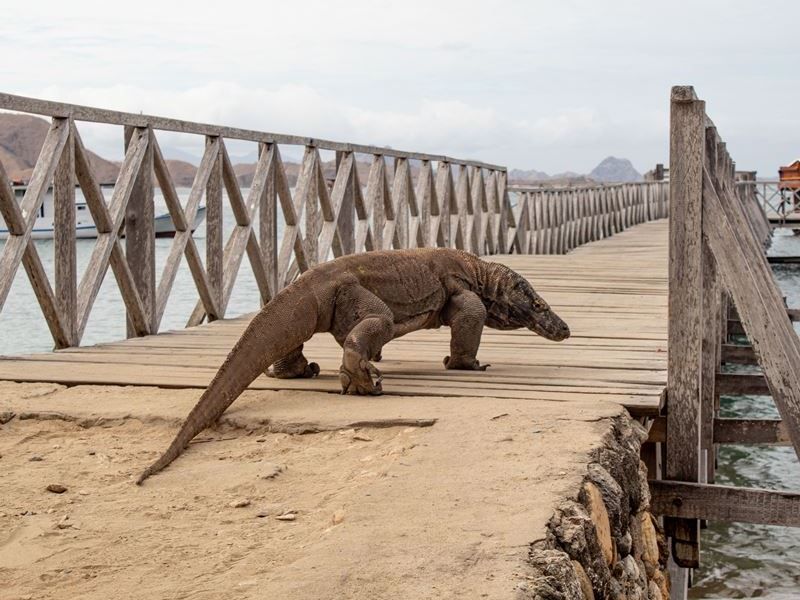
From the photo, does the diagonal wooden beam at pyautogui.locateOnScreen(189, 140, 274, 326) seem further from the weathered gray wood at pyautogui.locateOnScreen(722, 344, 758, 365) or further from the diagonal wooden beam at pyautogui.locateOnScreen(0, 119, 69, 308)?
the weathered gray wood at pyautogui.locateOnScreen(722, 344, 758, 365)

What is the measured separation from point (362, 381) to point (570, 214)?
20.6 m

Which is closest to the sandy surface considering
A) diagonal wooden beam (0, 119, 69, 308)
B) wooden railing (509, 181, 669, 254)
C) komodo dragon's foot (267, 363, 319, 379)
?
komodo dragon's foot (267, 363, 319, 379)

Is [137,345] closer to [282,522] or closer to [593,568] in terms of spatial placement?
[282,522]

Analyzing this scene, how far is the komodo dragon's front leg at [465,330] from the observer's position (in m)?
5.61

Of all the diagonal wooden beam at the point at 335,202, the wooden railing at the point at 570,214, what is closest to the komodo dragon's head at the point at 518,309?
the diagonal wooden beam at the point at 335,202

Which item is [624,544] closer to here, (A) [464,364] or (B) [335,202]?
(A) [464,364]

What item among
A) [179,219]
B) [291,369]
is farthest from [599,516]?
[179,219]

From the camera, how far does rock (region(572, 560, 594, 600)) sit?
3110 millimetres

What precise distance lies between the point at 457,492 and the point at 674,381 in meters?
1.82

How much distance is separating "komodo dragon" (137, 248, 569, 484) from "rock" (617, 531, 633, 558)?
4.18 ft

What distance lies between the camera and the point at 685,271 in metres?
4.86

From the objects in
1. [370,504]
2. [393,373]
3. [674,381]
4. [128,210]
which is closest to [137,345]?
[128,210]

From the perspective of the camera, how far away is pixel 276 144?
8.80 meters

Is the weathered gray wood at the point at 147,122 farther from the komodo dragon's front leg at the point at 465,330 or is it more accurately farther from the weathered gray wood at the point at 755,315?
the weathered gray wood at the point at 755,315
